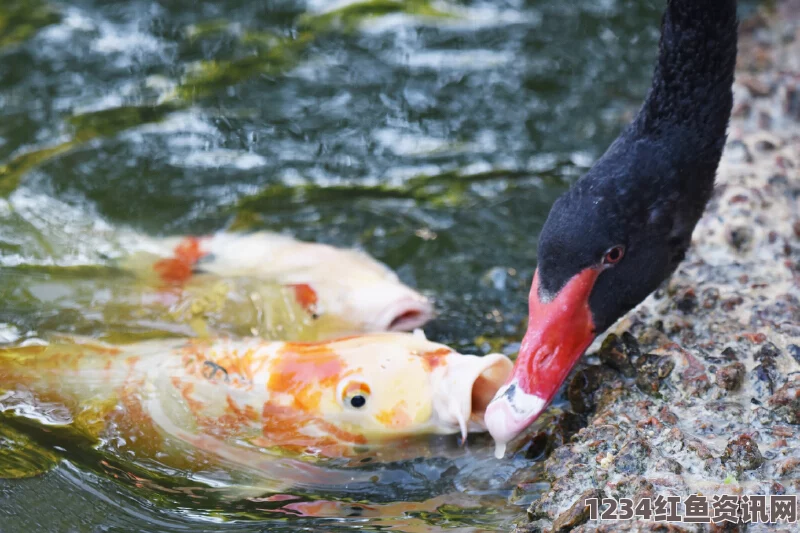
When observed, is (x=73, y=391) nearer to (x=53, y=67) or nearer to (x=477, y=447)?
(x=477, y=447)

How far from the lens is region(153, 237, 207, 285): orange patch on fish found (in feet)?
16.3

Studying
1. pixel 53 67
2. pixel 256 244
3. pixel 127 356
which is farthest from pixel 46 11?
pixel 127 356

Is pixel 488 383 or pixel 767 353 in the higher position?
pixel 767 353

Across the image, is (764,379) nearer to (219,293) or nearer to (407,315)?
(407,315)

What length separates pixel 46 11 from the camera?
23.6 ft

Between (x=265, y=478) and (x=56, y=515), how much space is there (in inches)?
29.8

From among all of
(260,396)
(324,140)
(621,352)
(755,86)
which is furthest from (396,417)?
(755,86)

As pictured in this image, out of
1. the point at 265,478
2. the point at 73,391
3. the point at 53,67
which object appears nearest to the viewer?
the point at 265,478

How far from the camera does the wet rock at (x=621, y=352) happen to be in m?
3.78

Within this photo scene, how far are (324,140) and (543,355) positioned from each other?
10.3ft

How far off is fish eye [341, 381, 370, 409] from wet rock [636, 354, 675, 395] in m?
1.06

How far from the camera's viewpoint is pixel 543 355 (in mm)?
3498

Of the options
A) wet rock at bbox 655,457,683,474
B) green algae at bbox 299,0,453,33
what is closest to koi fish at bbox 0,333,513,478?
wet rock at bbox 655,457,683,474

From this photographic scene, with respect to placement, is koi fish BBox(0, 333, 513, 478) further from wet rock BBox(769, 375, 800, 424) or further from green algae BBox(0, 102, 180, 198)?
green algae BBox(0, 102, 180, 198)
